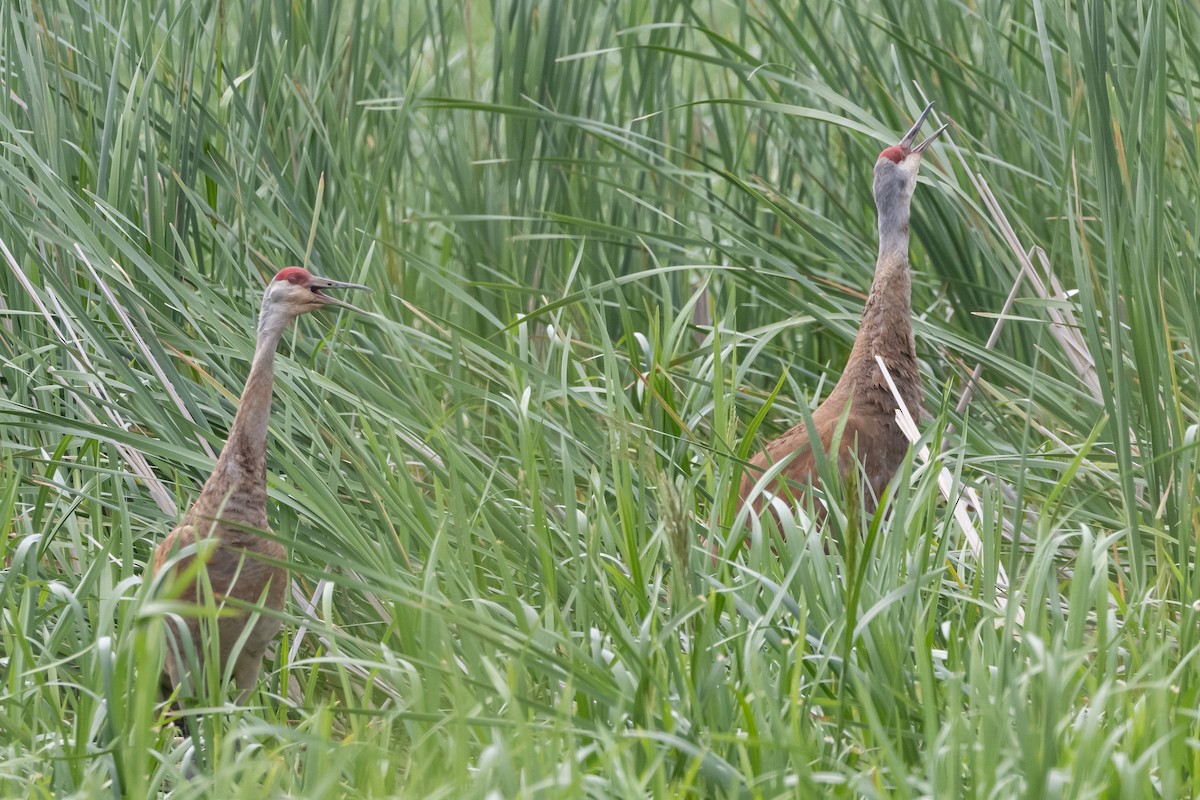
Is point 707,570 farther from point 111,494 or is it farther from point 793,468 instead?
point 111,494

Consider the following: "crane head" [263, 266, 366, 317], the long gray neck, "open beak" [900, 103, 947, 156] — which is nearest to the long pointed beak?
"open beak" [900, 103, 947, 156]

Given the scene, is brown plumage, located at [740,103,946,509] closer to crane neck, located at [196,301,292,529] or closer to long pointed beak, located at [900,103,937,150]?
long pointed beak, located at [900,103,937,150]

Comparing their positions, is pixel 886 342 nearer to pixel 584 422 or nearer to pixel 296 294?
pixel 584 422

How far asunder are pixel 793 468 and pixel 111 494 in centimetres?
144

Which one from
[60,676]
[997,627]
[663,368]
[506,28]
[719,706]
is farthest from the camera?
[506,28]

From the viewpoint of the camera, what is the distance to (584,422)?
3.32 metres

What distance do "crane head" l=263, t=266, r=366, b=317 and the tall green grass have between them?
0.18m

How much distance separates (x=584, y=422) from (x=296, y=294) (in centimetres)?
68

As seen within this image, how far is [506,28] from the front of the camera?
4.21 metres

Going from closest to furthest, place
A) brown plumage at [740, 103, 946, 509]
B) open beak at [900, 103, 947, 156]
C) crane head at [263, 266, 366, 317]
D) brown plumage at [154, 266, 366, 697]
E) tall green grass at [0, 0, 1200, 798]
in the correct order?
tall green grass at [0, 0, 1200, 798], brown plumage at [154, 266, 366, 697], crane head at [263, 266, 366, 317], brown plumage at [740, 103, 946, 509], open beak at [900, 103, 947, 156]

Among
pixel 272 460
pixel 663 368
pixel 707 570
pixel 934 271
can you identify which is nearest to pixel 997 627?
pixel 707 570

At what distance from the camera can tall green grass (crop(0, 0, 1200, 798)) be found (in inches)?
83.0

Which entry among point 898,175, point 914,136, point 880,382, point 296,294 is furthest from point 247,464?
point 914,136

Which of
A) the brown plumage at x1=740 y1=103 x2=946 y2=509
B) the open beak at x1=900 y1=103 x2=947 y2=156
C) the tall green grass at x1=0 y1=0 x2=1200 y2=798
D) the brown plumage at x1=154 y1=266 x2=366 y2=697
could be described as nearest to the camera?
the tall green grass at x1=0 y1=0 x2=1200 y2=798
